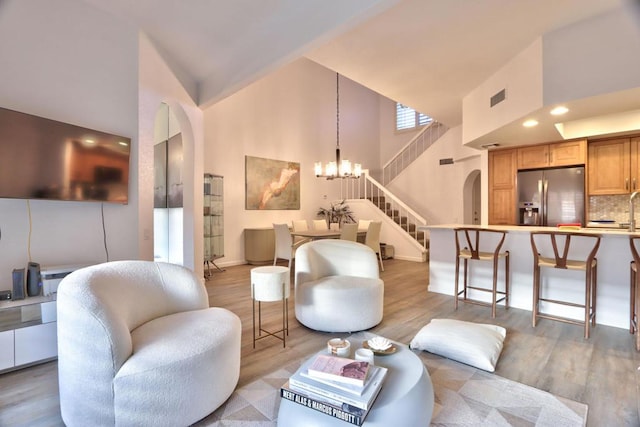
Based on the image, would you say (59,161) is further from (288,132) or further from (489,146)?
(489,146)

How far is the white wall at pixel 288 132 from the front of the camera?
664 centimetres

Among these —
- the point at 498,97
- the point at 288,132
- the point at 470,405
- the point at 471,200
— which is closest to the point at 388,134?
the point at 471,200

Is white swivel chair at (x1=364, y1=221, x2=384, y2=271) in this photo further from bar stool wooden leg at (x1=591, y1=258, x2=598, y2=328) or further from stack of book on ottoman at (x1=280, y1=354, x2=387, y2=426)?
stack of book on ottoman at (x1=280, y1=354, x2=387, y2=426)

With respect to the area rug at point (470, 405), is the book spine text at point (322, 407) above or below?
Result: above

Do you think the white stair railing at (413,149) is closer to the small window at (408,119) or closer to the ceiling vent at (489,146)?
the small window at (408,119)

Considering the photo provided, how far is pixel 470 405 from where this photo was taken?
1.88 meters

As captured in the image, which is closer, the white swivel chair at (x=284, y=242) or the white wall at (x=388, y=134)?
the white swivel chair at (x=284, y=242)

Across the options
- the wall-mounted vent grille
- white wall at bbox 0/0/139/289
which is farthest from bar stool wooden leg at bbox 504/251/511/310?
white wall at bbox 0/0/139/289

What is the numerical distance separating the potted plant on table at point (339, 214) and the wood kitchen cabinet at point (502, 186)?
12.4 ft

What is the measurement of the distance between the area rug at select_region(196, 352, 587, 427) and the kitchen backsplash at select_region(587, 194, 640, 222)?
4.10 metres

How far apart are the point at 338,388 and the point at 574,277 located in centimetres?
350

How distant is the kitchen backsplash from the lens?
4603 mm

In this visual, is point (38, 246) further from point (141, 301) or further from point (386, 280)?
point (386, 280)

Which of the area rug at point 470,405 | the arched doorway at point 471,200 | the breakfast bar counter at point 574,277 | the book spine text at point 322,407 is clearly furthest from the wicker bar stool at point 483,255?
the arched doorway at point 471,200
